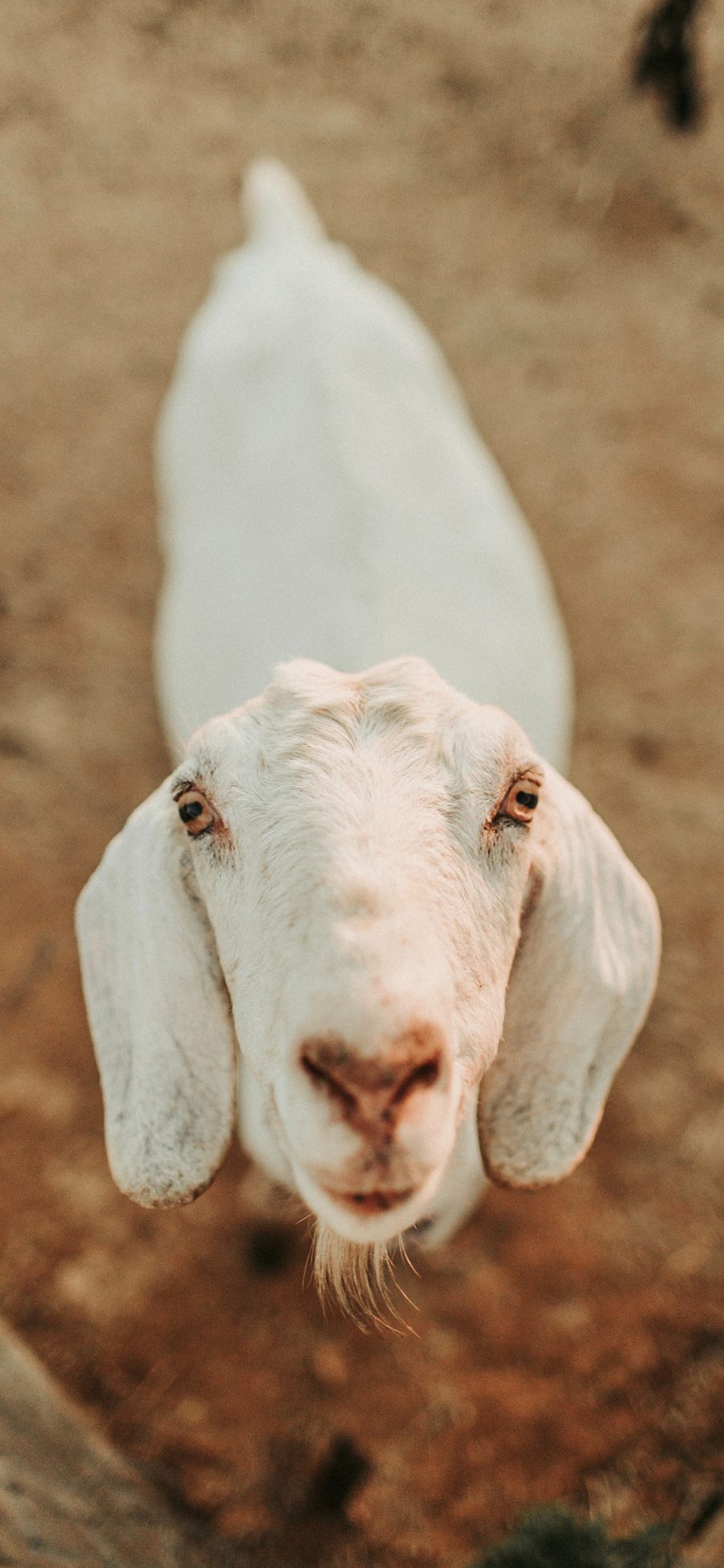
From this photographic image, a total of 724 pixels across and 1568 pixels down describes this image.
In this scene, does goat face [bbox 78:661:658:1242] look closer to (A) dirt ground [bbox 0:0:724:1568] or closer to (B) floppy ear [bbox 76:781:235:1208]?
(B) floppy ear [bbox 76:781:235:1208]

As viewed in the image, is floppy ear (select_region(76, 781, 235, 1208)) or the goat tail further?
the goat tail

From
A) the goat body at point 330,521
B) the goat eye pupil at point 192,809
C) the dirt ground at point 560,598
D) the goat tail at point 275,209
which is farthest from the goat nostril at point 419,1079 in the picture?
the goat tail at point 275,209

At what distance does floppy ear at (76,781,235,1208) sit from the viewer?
186 cm

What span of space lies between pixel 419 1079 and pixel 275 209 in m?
4.72

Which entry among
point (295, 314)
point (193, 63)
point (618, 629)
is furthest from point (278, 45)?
point (618, 629)

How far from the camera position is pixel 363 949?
1243 mm

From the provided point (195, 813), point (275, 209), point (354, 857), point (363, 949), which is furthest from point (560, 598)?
point (363, 949)

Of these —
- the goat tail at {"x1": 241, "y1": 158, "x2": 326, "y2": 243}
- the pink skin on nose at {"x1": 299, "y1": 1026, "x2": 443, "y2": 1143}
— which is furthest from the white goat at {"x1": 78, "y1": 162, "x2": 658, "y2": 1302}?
the goat tail at {"x1": 241, "y1": 158, "x2": 326, "y2": 243}

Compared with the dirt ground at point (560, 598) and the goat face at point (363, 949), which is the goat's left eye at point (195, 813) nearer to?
the goat face at point (363, 949)

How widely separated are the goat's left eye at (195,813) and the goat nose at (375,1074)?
2.01ft

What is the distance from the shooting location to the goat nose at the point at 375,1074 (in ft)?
→ 3.81

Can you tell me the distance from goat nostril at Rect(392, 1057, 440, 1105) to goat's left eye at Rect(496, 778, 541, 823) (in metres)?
0.58

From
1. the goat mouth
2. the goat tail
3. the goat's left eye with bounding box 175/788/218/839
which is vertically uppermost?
the goat tail

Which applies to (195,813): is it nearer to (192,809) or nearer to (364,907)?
(192,809)
